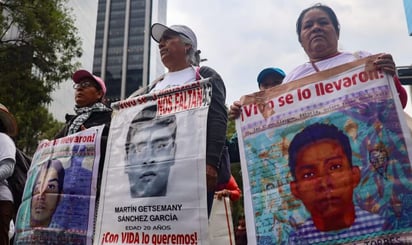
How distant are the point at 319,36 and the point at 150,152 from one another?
1.03 meters

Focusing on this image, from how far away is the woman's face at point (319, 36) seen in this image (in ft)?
6.95

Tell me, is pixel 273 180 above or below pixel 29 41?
below

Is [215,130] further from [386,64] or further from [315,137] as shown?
[386,64]

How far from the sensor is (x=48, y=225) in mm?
2373

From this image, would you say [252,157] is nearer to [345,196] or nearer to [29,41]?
[345,196]

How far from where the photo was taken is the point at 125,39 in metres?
75.0

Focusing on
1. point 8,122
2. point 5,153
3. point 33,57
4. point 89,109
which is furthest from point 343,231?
point 33,57

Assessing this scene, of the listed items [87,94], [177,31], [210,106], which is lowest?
[210,106]

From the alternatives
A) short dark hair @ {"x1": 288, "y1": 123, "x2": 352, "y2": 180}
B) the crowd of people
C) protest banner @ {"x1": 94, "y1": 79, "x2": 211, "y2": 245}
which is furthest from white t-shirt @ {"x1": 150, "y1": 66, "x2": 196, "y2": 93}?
short dark hair @ {"x1": 288, "y1": 123, "x2": 352, "y2": 180}

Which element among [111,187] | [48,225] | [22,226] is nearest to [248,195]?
[111,187]

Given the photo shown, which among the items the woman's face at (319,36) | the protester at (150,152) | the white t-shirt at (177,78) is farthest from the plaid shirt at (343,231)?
the white t-shirt at (177,78)

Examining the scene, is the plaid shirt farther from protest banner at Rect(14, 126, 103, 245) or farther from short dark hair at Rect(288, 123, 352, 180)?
protest banner at Rect(14, 126, 103, 245)

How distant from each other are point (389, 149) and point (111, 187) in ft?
4.59

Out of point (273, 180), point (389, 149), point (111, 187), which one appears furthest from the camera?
point (111, 187)
